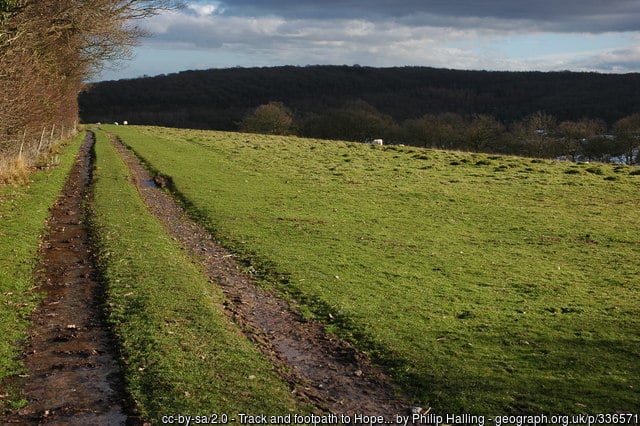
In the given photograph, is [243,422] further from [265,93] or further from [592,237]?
[265,93]

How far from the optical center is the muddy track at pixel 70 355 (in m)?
7.31

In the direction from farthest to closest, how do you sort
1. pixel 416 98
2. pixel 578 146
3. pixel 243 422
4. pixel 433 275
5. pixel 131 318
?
1. pixel 416 98
2. pixel 578 146
3. pixel 433 275
4. pixel 131 318
5. pixel 243 422

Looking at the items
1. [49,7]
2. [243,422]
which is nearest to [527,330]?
[243,422]

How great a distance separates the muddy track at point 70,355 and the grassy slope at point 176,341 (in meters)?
0.31

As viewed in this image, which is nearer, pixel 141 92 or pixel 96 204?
pixel 96 204

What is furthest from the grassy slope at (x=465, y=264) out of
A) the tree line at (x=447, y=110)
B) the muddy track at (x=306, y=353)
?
the tree line at (x=447, y=110)

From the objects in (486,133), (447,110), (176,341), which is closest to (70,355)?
(176,341)

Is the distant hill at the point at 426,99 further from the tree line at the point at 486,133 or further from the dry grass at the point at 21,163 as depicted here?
the dry grass at the point at 21,163

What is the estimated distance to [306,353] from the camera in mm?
9648

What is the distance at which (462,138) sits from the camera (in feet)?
253

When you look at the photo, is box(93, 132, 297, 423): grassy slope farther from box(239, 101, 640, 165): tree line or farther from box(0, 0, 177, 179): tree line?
box(239, 101, 640, 165): tree line

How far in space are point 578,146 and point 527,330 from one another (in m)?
70.9

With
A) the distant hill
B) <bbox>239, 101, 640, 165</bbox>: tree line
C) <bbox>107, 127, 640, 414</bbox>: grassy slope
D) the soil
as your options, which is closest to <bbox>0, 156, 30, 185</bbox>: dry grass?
<bbox>107, 127, 640, 414</bbox>: grassy slope

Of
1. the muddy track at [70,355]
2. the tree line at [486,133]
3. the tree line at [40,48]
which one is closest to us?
the muddy track at [70,355]
